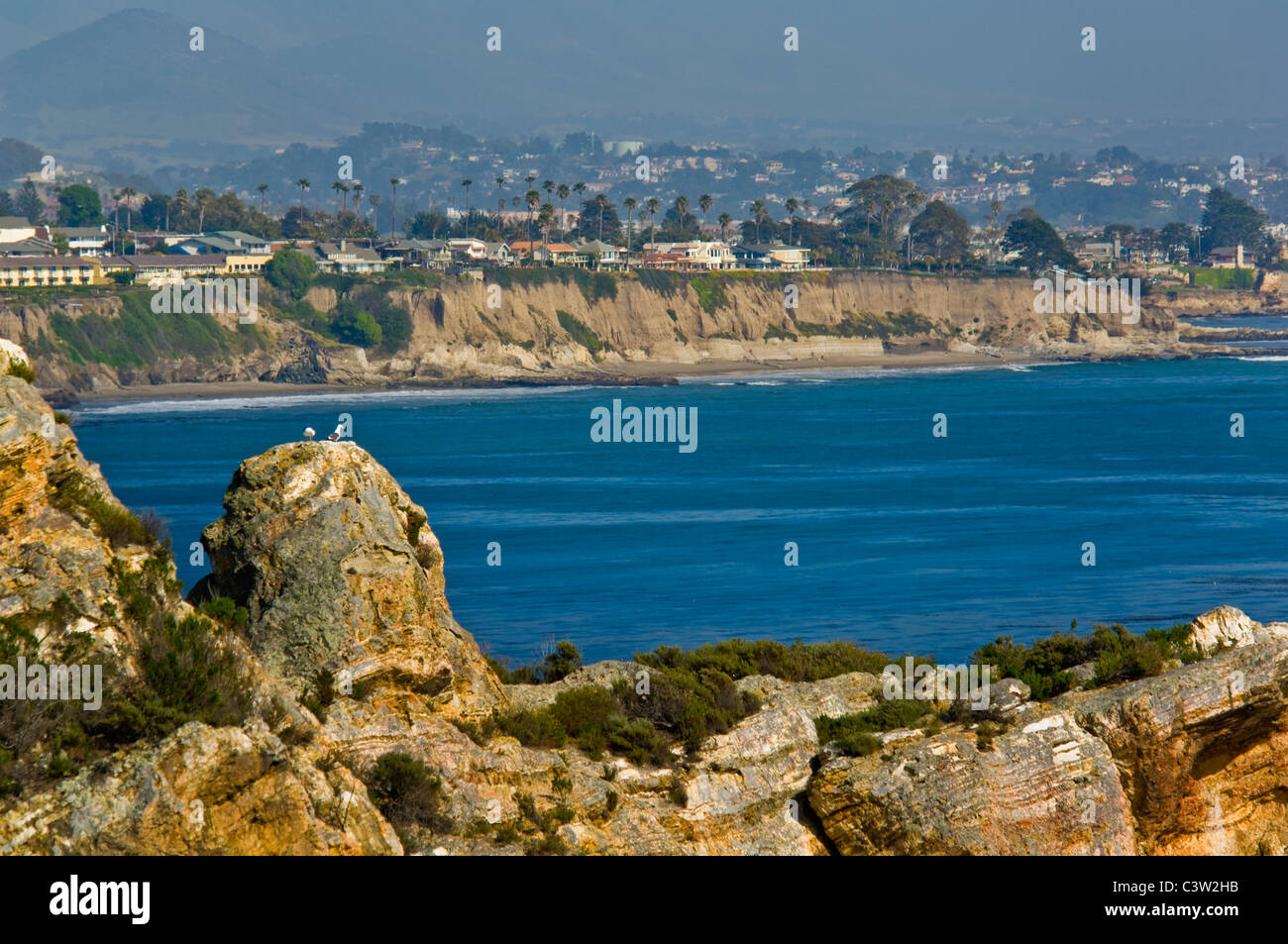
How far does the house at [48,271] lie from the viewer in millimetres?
135500

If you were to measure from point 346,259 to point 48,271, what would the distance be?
33357mm

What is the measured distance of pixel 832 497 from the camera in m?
72.8

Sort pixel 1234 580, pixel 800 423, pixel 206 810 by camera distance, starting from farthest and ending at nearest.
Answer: pixel 800 423
pixel 1234 580
pixel 206 810

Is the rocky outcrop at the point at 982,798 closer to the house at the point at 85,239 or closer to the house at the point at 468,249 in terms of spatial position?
the house at the point at 85,239

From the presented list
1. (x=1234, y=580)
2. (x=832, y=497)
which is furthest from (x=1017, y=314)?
(x=1234, y=580)

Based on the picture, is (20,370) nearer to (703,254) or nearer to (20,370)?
(20,370)

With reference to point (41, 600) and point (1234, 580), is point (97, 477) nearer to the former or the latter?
point (41, 600)

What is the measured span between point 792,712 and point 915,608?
2848cm

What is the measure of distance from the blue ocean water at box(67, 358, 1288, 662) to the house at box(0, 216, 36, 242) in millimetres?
61233

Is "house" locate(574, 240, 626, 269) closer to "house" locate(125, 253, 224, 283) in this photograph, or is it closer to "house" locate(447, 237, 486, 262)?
"house" locate(447, 237, 486, 262)

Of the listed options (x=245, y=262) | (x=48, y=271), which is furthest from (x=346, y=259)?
(x=48, y=271)

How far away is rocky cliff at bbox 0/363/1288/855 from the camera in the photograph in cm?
1226

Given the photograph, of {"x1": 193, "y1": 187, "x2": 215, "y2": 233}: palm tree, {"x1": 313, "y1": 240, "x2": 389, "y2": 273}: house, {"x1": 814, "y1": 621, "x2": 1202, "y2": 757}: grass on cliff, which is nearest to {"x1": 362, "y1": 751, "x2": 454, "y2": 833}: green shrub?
{"x1": 814, "y1": 621, "x2": 1202, "y2": 757}: grass on cliff

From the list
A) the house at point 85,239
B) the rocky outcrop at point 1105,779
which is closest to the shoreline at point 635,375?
the house at point 85,239
